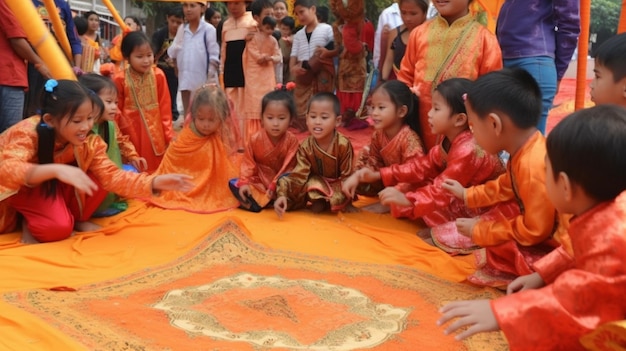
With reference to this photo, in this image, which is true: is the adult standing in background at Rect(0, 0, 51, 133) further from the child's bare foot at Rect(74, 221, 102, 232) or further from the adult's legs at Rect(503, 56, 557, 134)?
the adult's legs at Rect(503, 56, 557, 134)

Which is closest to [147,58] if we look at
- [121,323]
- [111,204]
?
[111,204]

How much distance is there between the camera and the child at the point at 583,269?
5.41 ft

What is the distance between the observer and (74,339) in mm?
2160

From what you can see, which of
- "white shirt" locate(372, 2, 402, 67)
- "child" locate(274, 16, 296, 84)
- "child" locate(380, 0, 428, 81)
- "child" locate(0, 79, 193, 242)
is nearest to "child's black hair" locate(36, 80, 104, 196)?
"child" locate(0, 79, 193, 242)

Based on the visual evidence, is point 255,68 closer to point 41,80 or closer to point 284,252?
point 41,80

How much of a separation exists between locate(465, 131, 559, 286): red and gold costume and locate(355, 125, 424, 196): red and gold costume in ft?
3.43

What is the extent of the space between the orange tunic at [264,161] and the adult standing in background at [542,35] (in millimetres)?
1490

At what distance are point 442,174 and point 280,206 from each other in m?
1.04

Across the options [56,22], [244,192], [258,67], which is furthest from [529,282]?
[258,67]

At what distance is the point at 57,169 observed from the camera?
10.3 feet

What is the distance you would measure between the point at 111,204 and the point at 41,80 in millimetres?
1812

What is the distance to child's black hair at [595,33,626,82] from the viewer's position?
8.71ft

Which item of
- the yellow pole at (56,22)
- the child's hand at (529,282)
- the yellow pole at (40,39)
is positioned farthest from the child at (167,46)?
the child's hand at (529,282)

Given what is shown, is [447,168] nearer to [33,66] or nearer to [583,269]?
[583,269]
